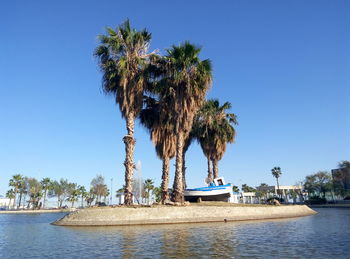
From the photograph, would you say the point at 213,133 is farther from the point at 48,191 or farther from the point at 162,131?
the point at 48,191

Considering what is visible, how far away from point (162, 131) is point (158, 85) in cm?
604

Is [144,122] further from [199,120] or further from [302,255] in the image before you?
[302,255]

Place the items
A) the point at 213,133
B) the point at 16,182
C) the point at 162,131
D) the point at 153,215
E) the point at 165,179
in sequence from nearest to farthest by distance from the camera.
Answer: the point at 153,215 < the point at 165,179 < the point at 162,131 < the point at 213,133 < the point at 16,182

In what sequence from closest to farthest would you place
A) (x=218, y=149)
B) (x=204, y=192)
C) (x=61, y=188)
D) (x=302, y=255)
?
(x=302, y=255)
(x=204, y=192)
(x=218, y=149)
(x=61, y=188)

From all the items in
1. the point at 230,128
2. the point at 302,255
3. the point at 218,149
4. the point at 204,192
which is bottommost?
the point at 302,255

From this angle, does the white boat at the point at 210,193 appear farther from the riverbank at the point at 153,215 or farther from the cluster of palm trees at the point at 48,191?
the cluster of palm trees at the point at 48,191

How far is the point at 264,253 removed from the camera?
1164cm

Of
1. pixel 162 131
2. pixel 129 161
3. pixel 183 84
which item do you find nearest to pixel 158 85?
pixel 183 84

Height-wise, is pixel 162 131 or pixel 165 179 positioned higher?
pixel 162 131

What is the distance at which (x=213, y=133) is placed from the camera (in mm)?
45188

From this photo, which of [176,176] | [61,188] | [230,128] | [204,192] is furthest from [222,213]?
[61,188]

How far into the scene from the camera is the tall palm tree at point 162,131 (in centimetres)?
3522

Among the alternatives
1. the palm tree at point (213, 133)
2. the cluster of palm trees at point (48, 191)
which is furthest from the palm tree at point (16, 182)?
the palm tree at point (213, 133)

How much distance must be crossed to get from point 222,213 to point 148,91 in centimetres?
1740
